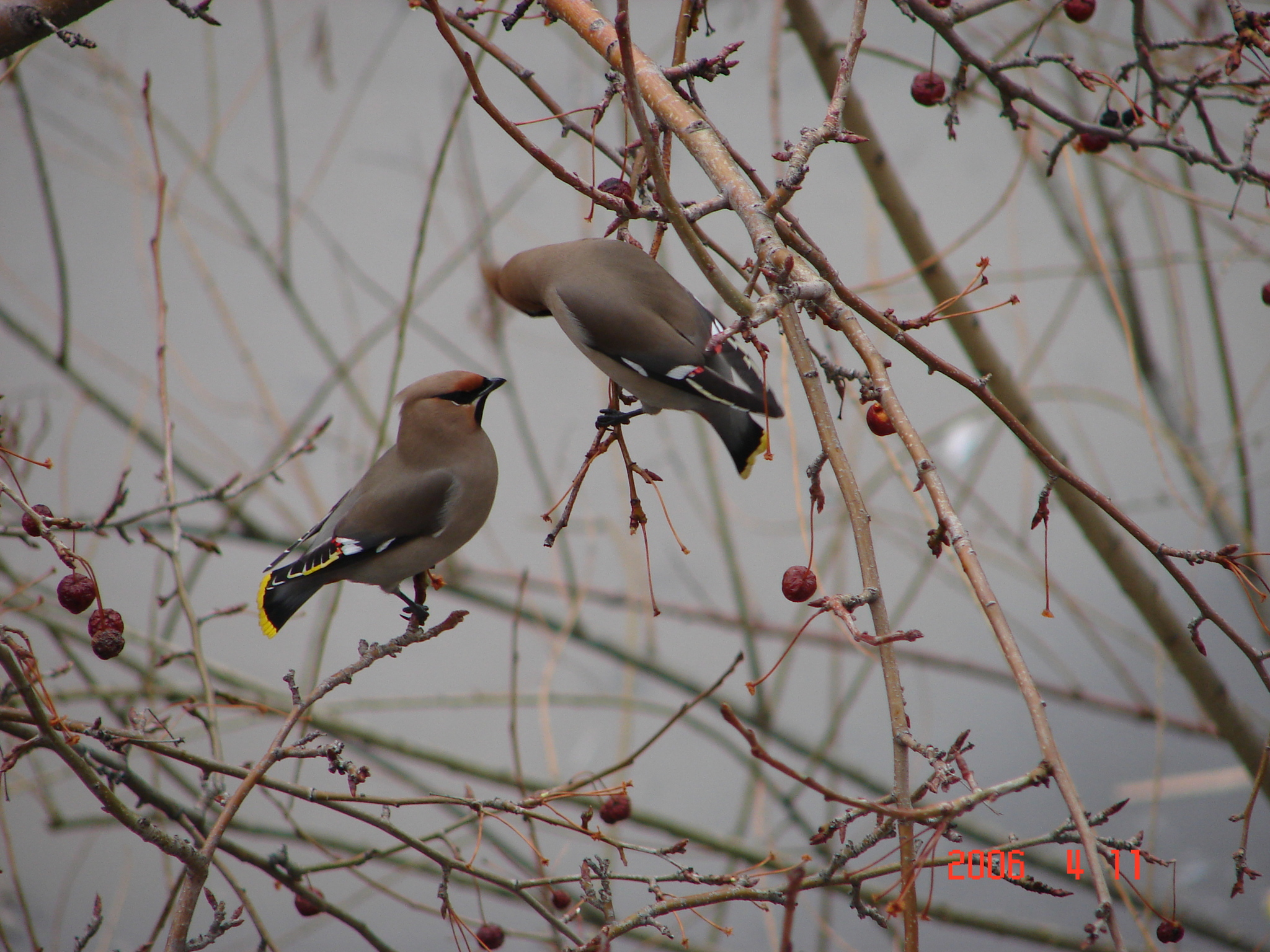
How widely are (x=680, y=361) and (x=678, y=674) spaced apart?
1.45 meters

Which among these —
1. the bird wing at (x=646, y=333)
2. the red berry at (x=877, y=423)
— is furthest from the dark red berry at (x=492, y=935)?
the red berry at (x=877, y=423)

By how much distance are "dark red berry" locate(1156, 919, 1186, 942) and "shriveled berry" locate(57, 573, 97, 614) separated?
1225 millimetres

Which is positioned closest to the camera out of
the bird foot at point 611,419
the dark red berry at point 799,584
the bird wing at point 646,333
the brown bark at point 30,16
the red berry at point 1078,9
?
the dark red berry at point 799,584

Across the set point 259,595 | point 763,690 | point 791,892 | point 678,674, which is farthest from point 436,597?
point 791,892

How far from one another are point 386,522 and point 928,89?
3.71ft

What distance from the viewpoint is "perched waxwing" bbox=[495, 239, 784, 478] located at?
5.02ft

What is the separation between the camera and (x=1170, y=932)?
1121 mm

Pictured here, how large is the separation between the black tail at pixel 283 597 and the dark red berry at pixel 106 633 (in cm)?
37

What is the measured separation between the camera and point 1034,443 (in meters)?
0.87

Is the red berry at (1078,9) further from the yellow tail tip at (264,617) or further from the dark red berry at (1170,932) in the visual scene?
the yellow tail tip at (264,617)

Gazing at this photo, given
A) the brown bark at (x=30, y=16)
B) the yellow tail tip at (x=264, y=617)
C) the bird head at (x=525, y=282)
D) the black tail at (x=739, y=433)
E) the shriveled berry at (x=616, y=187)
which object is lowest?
the yellow tail tip at (x=264, y=617)

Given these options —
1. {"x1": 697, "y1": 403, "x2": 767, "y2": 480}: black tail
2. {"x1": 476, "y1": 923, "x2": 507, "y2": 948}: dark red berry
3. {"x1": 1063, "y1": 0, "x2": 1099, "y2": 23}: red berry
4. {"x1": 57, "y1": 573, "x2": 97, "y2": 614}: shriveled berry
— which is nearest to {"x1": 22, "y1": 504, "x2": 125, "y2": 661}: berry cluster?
{"x1": 57, "y1": 573, "x2": 97, "y2": 614}: shriveled berry

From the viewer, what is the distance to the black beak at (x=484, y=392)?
5.29ft
